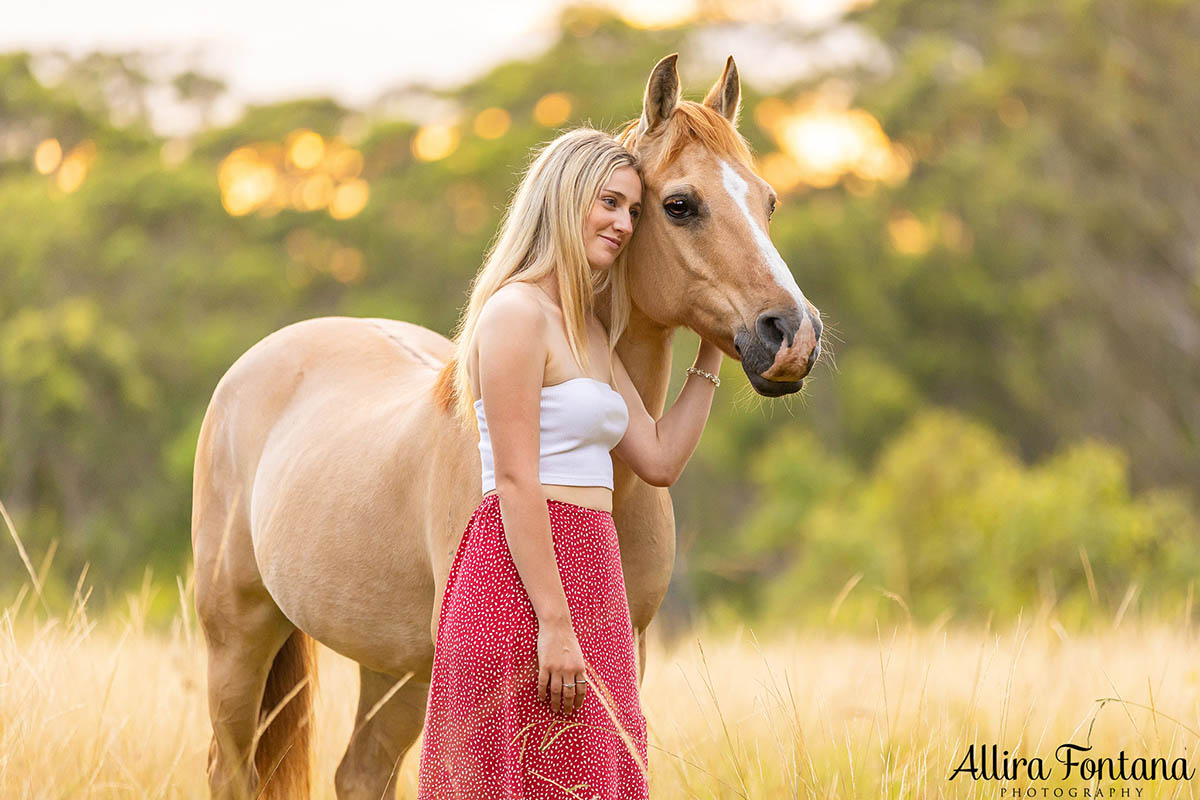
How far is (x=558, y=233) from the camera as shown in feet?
9.36

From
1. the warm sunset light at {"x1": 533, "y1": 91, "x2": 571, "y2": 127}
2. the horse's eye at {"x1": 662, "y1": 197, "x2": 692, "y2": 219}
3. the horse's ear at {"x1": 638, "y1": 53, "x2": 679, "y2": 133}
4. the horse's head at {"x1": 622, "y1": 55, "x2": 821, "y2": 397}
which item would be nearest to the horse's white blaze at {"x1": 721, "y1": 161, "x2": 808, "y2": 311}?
the horse's head at {"x1": 622, "y1": 55, "x2": 821, "y2": 397}

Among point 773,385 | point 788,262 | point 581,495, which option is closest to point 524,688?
point 581,495

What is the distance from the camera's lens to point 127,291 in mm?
22203

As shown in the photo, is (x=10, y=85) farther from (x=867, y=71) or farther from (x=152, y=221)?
(x=867, y=71)

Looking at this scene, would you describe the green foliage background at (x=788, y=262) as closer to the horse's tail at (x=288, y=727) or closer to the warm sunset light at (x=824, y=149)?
the warm sunset light at (x=824, y=149)

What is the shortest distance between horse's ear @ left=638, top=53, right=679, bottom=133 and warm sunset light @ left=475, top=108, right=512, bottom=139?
2209 cm

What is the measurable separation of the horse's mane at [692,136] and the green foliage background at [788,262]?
14124mm

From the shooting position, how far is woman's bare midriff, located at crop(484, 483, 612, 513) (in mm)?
2730

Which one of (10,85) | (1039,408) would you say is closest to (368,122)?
(10,85)

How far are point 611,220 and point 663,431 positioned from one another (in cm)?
54

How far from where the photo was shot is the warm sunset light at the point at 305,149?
2448 cm

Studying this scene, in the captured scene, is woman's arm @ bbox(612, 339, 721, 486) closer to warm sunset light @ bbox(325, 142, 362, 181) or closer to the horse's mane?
the horse's mane

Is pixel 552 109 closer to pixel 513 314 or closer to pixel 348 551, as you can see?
pixel 348 551

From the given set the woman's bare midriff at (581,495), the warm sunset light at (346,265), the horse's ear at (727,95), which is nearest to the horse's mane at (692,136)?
the horse's ear at (727,95)
